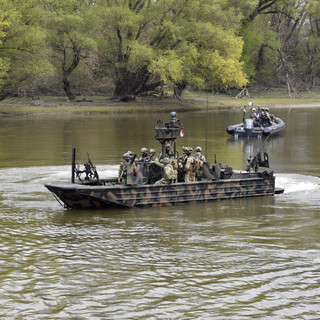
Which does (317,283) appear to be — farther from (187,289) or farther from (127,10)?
(127,10)

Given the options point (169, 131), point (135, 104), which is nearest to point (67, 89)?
point (135, 104)

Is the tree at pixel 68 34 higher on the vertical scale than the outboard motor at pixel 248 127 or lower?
higher

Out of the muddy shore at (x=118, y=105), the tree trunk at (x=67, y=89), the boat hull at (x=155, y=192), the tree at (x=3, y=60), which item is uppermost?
the tree at (x=3, y=60)

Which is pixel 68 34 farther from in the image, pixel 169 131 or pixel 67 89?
pixel 169 131

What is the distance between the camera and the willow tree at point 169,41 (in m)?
60.1

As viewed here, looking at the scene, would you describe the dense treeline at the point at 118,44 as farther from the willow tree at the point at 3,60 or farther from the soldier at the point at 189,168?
the soldier at the point at 189,168

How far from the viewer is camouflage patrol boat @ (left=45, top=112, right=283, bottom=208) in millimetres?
19438

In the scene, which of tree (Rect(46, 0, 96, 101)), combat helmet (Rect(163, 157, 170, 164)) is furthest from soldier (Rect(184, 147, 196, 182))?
tree (Rect(46, 0, 96, 101))

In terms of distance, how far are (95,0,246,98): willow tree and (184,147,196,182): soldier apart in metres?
38.5

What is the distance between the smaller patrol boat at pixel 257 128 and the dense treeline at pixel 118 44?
16.9 m

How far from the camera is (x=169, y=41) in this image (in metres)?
63.3

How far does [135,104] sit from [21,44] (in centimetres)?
1275

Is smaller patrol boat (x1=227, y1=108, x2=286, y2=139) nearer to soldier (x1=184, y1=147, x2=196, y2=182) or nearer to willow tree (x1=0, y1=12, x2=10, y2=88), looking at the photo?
soldier (x1=184, y1=147, x2=196, y2=182)

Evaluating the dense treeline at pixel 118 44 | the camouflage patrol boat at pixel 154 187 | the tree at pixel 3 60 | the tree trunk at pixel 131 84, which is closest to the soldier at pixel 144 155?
the camouflage patrol boat at pixel 154 187
